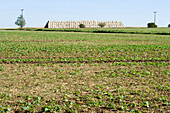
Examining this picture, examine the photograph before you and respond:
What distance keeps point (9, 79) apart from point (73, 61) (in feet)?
26.6

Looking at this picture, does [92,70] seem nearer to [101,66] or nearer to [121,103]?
[101,66]

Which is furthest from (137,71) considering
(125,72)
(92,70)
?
(92,70)

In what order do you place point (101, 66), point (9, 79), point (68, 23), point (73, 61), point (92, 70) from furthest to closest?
point (68, 23)
point (73, 61)
point (101, 66)
point (92, 70)
point (9, 79)

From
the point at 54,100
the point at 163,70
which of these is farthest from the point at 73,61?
the point at 54,100

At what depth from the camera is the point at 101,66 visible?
21.3m

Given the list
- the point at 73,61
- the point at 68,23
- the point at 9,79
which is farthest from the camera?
the point at 68,23

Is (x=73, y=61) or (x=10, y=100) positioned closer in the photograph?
(x=10, y=100)

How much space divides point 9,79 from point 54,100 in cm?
520

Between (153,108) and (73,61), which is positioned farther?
(73,61)

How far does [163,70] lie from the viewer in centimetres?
1981

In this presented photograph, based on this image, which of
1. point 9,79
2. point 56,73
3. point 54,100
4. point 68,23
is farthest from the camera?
point 68,23

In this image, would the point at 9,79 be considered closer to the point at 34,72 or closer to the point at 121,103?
the point at 34,72

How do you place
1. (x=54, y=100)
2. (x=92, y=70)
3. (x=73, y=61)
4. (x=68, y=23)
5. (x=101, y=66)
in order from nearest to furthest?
(x=54, y=100), (x=92, y=70), (x=101, y=66), (x=73, y=61), (x=68, y=23)

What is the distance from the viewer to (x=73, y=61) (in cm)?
2372
